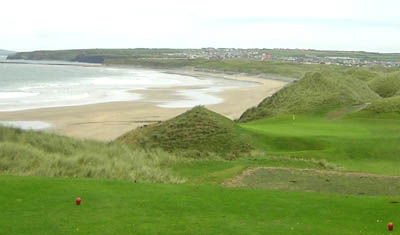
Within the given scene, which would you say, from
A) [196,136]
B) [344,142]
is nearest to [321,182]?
[344,142]

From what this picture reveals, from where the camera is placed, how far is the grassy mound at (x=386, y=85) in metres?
64.1

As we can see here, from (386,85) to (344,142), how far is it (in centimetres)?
4311

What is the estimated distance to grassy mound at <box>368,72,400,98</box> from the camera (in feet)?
210

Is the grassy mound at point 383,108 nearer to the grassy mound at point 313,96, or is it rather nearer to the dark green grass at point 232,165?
the grassy mound at point 313,96

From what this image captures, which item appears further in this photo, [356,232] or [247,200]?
[247,200]

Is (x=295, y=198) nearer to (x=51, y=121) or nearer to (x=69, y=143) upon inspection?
(x=69, y=143)

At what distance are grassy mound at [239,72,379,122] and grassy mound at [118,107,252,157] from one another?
13.5 m

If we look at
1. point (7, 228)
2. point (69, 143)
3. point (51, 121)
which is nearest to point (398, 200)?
point (7, 228)

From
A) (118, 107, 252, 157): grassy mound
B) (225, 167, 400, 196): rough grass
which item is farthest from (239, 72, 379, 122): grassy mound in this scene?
(225, 167, 400, 196): rough grass

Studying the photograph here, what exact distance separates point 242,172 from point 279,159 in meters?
4.08

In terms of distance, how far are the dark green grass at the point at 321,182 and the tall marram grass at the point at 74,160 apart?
3.00 metres

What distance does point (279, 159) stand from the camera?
2336cm

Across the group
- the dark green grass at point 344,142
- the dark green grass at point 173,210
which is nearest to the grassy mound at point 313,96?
the dark green grass at point 344,142

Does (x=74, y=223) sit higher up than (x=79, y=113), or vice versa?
(x=74, y=223)
